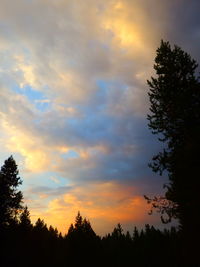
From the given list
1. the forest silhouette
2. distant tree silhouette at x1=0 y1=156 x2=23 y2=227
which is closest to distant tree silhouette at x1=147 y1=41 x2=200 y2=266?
the forest silhouette

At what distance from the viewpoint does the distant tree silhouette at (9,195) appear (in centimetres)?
3084

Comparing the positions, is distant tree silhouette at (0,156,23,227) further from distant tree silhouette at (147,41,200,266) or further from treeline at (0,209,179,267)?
distant tree silhouette at (147,41,200,266)

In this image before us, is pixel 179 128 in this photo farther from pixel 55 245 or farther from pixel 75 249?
pixel 55 245

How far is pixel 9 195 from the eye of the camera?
32.0 meters

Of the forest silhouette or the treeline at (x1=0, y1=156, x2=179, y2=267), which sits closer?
the forest silhouette

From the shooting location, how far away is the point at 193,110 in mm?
19953

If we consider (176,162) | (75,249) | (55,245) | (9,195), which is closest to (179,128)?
(176,162)

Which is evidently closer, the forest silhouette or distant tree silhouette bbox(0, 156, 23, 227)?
the forest silhouette

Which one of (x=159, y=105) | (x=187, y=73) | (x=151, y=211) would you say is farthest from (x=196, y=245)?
(x=187, y=73)

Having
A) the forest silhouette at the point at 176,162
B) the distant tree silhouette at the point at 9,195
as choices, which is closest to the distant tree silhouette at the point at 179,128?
the forest silhouette at the point at 176,162

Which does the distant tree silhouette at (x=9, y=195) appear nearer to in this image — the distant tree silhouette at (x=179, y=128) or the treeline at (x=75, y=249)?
the treeline at (x=75, y=249)

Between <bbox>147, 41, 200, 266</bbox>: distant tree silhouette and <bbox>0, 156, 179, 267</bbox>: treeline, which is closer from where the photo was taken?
<bbox>147, 41, 200, 266</bbox>: distant tree silhouette

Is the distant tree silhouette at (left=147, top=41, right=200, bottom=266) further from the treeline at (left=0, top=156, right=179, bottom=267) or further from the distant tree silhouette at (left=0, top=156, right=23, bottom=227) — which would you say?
the distant tree silhouette at (left=0, top=156, right=23, bottom=227)

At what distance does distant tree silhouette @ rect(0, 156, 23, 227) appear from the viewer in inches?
1214
